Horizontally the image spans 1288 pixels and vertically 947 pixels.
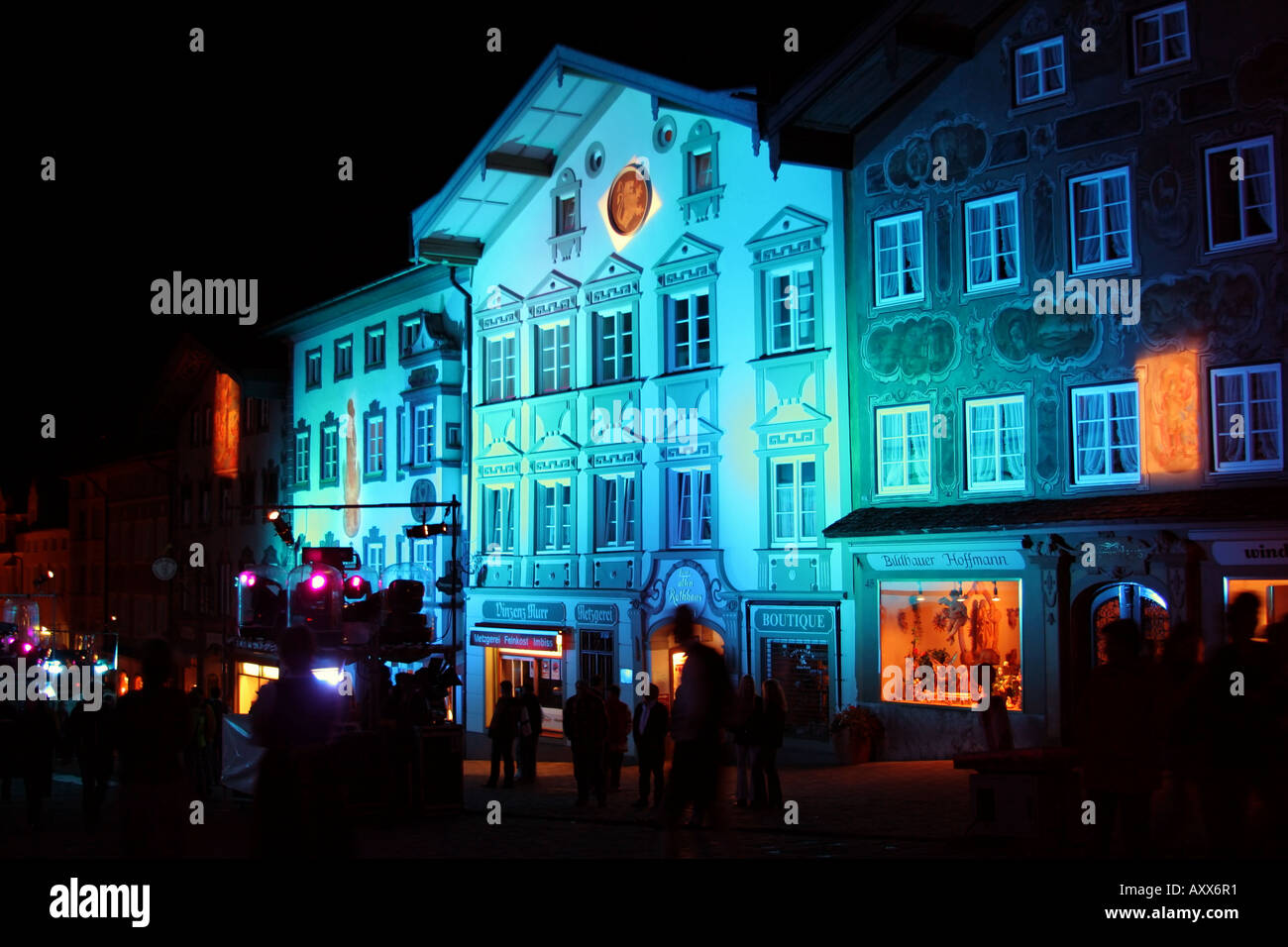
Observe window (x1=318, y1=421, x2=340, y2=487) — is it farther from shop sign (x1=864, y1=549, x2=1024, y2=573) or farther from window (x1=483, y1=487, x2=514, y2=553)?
shop sign (x1=864, y1=549, x2=1024, y2=573)

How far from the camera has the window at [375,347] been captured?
139ft

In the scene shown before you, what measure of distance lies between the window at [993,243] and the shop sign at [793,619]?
682cm

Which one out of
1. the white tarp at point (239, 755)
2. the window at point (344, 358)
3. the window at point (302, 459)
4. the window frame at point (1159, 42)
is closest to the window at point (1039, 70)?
the window frame at point (1159, 42)

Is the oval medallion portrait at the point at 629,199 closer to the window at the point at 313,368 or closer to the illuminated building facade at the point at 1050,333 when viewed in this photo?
the illuminated building facade at the point at 1050,333

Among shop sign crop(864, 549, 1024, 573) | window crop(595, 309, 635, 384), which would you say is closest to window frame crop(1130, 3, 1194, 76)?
shop sign crop(864, 549, 1024, 573)

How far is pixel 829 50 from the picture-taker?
26109 mm

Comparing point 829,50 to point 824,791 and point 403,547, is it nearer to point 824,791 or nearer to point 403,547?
point 824,791

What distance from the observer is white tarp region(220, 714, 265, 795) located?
21.0 m

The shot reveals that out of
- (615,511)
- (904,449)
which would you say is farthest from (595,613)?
(904,449)

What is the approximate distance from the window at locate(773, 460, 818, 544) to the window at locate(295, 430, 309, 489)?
23.2 m

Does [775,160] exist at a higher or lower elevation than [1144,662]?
higher
